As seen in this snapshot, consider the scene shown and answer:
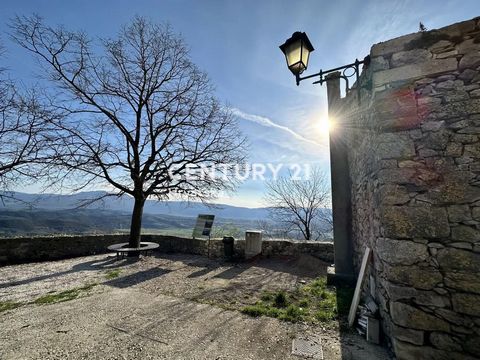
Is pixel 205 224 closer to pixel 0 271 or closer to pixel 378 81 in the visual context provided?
pixel 0 271

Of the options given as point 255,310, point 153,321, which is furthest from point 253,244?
point 153,321

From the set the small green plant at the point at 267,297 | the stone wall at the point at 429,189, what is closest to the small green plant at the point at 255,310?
the small green plant at the point at 267,297

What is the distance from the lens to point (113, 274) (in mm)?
6367

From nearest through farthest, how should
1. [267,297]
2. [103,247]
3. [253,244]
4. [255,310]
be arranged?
[255,310], [267,297], [253,244], [103,247]

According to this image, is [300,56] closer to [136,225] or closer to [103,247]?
[136,225]

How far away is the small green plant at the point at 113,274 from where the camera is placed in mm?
6176

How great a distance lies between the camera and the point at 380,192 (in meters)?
3.04

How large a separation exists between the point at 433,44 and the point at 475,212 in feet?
7.20

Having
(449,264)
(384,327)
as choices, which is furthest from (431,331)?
(449,264)

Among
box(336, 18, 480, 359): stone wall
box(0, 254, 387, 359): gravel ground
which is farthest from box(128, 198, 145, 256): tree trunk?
box(336, 18, 480, 359): stone wall

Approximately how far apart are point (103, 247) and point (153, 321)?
7.67 m

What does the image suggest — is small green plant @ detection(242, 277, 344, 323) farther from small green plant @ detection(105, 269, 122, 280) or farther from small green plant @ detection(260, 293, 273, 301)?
small green plant @ detection(105, 269, 122, 280)

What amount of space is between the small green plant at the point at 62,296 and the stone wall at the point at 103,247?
15.7 feet

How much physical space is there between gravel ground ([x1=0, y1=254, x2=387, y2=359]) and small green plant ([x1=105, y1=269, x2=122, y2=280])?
0.28ft
